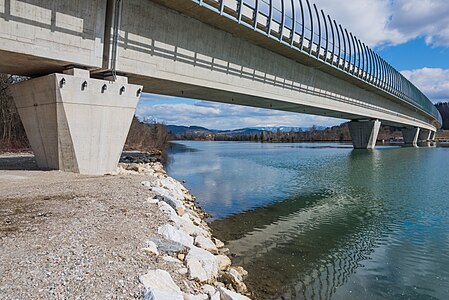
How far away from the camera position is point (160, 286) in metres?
4.40

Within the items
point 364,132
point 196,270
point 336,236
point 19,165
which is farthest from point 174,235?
point 364,132

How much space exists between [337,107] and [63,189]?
34098 millimetres

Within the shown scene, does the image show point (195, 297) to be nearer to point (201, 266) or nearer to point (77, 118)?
point (201, 266)

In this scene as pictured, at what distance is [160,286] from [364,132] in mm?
61104

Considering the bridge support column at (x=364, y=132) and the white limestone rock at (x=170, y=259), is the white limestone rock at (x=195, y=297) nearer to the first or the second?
the white limestone rock at (x=170, y=259)

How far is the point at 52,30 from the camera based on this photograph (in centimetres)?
1304

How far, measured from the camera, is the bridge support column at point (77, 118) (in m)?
13.4

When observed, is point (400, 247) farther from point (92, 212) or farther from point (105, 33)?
point (105, 33)

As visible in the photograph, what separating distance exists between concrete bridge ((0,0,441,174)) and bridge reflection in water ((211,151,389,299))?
7727 mm

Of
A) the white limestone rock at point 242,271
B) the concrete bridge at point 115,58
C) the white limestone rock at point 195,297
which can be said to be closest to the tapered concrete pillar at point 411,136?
the concrete bridge at point 115,58

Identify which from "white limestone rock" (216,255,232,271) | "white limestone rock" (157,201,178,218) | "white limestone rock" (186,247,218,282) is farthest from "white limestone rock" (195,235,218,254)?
"white limestone rock" (157,201,178,218)

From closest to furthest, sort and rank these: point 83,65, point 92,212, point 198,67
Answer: point 92,212 → point 83,65 → point 198,67

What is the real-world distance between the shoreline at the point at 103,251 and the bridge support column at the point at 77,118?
430cm

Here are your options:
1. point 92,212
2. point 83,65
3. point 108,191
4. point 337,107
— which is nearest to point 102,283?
point 92,212
